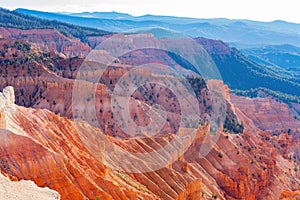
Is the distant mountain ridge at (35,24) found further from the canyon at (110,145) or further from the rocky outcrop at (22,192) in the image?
the rocky outcrop at (22,192)

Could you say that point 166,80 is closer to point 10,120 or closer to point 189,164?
point 189,164

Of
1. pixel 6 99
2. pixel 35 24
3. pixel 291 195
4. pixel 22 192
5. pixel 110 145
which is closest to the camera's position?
pixel 22 192

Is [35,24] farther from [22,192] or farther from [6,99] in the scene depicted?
[22,192]

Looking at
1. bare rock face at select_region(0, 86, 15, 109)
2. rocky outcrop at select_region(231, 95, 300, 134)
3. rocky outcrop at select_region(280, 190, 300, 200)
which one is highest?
bare rock face at select_region(0, 86, 15, 109)

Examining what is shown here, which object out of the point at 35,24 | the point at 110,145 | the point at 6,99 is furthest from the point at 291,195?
the point at 35,24

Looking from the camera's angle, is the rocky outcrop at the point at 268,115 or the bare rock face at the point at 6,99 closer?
the bare rock face at the point at 6,99

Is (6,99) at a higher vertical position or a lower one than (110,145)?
higher

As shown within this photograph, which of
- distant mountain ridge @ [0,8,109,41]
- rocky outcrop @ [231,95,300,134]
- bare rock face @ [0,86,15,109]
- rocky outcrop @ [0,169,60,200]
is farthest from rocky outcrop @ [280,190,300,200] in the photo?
distant mountain ridge @ [0,8,109,41]

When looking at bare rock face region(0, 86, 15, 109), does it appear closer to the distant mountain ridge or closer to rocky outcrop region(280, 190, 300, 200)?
rocky outcrop region(280, 190, 300, 200)

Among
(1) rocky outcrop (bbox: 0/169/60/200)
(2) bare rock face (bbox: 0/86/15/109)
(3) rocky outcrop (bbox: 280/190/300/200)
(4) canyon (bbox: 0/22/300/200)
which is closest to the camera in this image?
(1) rocky outcrop (bbox: 0/169/60/200)

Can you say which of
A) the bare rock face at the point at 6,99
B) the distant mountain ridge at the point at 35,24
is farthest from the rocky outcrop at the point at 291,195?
the distant mountain ridge at the point at 35,24

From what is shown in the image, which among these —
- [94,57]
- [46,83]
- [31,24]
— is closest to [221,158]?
[46,83]
